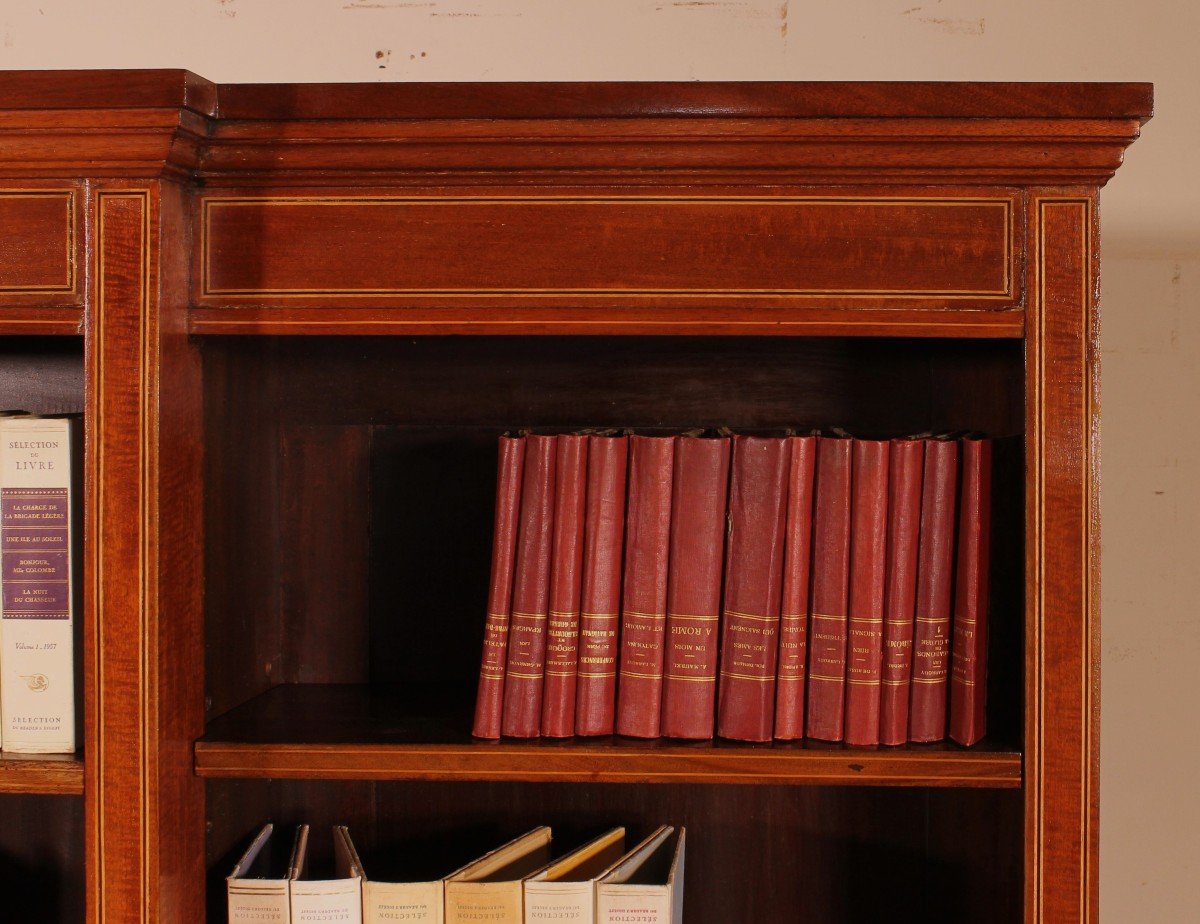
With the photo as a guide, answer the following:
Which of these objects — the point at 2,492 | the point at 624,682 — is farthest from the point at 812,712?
the point at 2,492

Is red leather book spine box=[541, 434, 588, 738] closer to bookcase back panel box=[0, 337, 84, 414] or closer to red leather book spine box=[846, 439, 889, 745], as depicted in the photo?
red leather book spine box=[846, 439, 889, 745]

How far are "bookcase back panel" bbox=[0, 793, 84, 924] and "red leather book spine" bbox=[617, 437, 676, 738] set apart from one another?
728 mm

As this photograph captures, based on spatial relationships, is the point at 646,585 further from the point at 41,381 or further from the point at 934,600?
the point at 41,381

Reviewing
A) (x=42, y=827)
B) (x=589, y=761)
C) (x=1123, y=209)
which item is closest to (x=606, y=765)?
(x=589, y=761)

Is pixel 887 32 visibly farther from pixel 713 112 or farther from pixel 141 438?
pixel 141 438

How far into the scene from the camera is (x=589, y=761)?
970mm

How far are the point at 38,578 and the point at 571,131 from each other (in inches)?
24.6

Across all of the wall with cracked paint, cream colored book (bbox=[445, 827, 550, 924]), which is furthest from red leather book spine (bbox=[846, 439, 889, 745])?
the wall with cracked paint

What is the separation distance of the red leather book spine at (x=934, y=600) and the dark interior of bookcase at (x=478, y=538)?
0.92 ft

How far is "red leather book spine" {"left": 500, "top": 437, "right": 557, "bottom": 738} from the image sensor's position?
101 centimetres

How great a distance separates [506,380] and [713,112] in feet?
1.55

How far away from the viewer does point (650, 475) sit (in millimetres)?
1009

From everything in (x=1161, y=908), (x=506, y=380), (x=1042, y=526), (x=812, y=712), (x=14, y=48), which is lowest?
(x=1161, y=908)

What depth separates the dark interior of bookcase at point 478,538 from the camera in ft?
4.17
